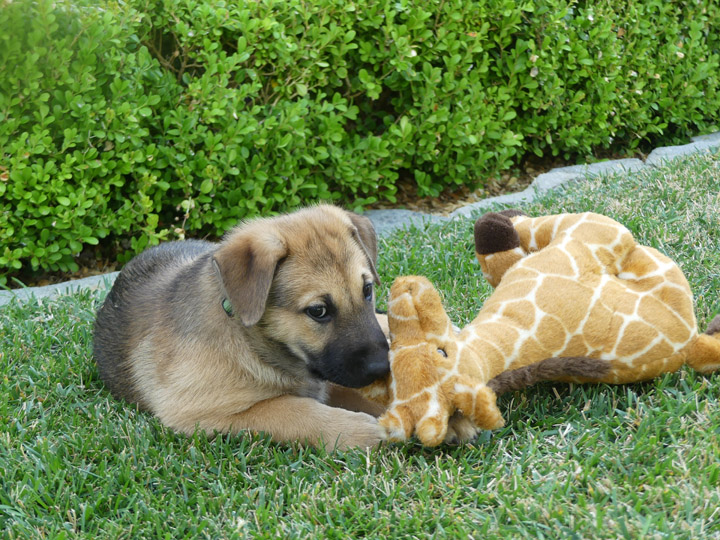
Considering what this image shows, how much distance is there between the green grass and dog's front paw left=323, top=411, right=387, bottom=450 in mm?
73

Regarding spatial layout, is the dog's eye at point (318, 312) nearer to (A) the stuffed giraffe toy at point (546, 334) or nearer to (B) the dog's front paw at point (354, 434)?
(A) the stuffed giraffe toy at point (546, 334)

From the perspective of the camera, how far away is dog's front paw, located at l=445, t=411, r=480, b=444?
10.2 ft

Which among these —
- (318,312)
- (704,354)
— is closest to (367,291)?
(318,312)

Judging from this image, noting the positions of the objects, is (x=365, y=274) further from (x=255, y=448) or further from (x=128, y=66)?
(x=128, y=66)

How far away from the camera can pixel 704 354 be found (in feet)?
11.1

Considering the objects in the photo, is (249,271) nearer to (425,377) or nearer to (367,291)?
(367,291)

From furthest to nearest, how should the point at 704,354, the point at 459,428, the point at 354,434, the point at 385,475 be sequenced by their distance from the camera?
1. the point at 704,354
2. the point at 354,434
3. the point at 459,428
4. the point at 385,475

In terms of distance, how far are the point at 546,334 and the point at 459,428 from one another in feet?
1.87

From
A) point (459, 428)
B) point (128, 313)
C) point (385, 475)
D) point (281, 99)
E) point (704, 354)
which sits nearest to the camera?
point (385, 475)


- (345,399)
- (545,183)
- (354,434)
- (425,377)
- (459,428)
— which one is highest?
(425,377)

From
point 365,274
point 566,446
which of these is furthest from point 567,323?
point 365,274

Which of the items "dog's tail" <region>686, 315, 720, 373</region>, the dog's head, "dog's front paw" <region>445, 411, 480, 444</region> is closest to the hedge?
the dog's head

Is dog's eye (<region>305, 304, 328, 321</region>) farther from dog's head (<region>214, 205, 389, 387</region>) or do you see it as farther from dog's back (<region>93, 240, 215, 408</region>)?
dog's back (<region>93, 240, 215, 408</region>)

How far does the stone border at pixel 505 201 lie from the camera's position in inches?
213
